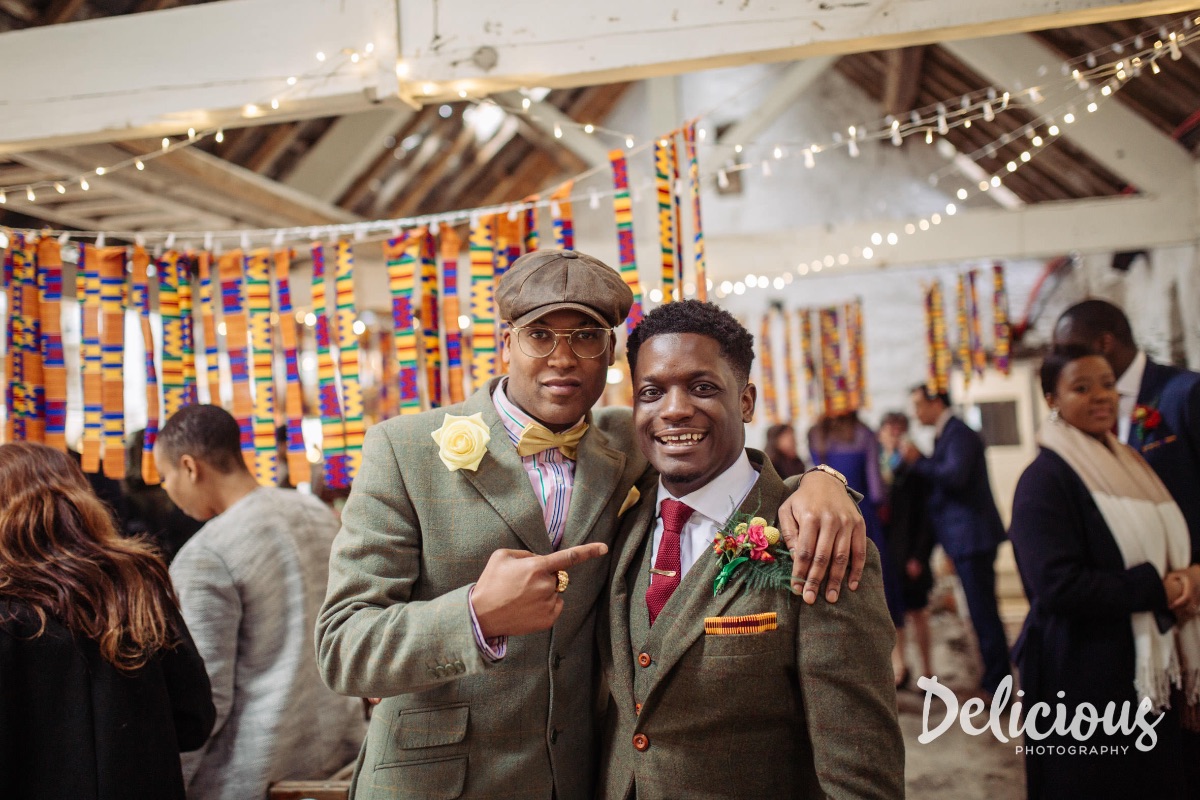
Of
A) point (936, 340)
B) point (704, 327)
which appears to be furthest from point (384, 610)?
point (936, 340)

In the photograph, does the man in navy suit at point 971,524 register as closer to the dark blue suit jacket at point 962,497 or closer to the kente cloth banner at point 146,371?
the dark blue suit jacket at point 962,497

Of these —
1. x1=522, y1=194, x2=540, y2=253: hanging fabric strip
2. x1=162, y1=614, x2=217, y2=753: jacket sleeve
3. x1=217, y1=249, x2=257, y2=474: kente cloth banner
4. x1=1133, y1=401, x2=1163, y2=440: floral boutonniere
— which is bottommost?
x1=162, y1=614, x2=217, y2=753: jacket sleeve

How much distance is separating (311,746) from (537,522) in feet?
4.32

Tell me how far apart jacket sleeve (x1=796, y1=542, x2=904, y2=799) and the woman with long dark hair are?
54.5 inches

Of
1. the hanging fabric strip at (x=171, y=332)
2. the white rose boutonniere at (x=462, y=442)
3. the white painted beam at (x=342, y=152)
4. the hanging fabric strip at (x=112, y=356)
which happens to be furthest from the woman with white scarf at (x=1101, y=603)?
the white painted beam at (x=342, y=152)

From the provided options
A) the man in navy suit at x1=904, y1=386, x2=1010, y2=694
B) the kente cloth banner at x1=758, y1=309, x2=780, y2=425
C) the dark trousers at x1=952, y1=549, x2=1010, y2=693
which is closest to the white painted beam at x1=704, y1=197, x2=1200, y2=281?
the kente cloth banner at x1=758, y1=309, x2=780, y2=425

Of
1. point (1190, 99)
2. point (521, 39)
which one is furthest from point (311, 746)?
point (1190, 99)

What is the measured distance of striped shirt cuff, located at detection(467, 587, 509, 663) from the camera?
1355 mm

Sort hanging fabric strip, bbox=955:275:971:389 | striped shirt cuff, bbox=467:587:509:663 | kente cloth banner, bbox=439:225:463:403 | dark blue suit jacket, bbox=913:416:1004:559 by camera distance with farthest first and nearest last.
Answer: hanging fabric strip, bbox=955:275:971:389, dark blue suit jacket, bbox=913:416:1004:559, kente cloth banner, bbox=439:225:463:403, striped shirt cuff, bbox=467:587:509:663

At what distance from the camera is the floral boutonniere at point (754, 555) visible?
1.46m

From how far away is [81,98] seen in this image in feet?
10.1

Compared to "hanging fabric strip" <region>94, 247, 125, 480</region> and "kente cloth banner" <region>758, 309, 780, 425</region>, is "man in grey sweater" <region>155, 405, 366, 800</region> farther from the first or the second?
"kente cloth banner" <region>758, 309, 780, 425</region>

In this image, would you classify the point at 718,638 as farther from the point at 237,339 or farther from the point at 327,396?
the point at 237,339

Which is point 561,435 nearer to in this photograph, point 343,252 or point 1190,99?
point 343,252
